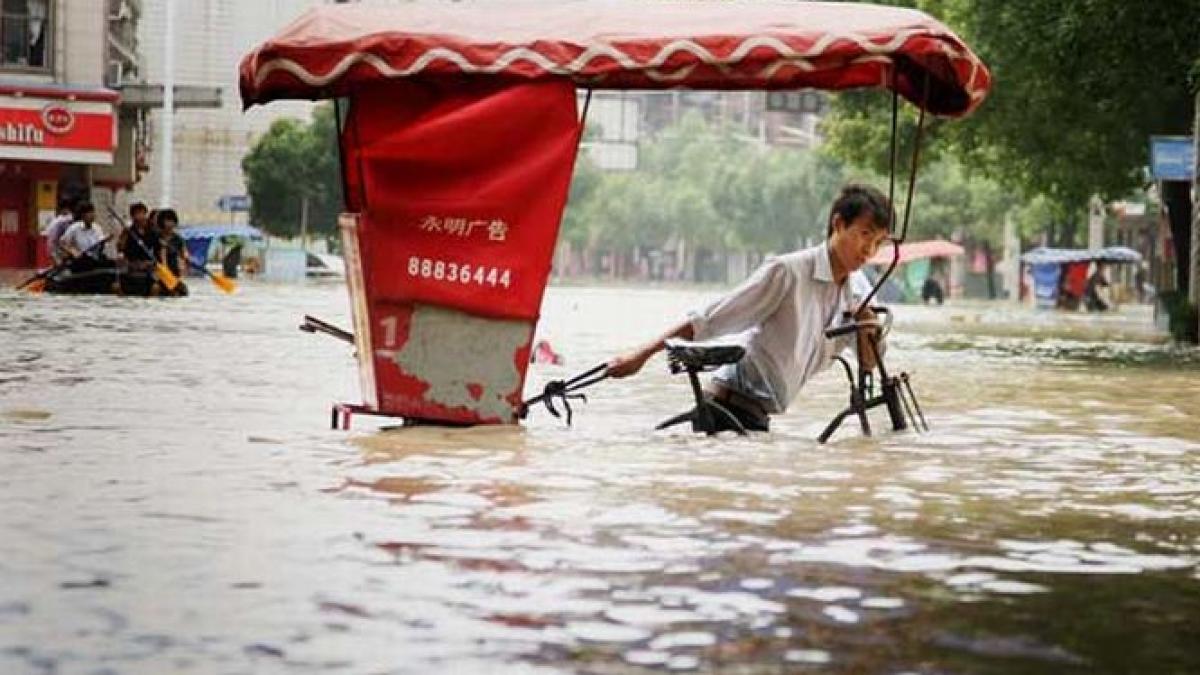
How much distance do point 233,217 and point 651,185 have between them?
40649 millimetres

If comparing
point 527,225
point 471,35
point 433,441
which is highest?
point 471,35

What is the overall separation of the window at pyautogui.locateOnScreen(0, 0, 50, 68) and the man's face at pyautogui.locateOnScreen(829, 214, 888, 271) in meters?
42.9

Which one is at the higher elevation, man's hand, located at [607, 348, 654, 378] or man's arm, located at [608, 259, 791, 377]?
man's arm, located at [608, 259, 791, 377]

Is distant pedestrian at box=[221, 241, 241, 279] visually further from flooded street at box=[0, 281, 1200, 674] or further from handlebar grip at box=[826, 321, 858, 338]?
handlebar grip at box=[826, 321, 858, 338]

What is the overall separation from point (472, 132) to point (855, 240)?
83.2 inches

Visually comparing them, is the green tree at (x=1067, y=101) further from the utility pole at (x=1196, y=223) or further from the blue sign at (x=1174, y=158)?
the utility pole at (x=1196, y=223)

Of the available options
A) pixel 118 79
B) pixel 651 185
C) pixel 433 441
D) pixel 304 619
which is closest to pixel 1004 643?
pixel 304 619

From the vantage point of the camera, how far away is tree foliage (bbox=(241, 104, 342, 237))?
8031 cm

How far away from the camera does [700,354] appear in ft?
32.3

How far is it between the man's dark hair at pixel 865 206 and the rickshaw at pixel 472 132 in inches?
23.0

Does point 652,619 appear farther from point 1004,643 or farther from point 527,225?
point 527,225

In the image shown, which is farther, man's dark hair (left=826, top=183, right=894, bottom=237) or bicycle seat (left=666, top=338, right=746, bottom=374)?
man's dark hair (left=826, top=183, right=894, bottom=237)

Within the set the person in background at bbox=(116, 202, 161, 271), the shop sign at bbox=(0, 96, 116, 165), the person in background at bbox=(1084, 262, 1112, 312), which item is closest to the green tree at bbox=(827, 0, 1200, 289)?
the person in background at bbox=(1084, 262, 1112, 312)

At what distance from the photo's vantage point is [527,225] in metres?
11.1
